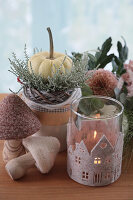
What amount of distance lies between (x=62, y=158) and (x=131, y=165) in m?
0.14

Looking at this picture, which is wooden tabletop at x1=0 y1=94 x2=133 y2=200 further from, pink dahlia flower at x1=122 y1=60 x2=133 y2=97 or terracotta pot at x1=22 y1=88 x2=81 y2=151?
pink dahlia flower at x1=122 y1=60 x2=133 y2=97

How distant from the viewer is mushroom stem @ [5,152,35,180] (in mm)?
604

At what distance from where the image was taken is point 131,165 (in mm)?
668

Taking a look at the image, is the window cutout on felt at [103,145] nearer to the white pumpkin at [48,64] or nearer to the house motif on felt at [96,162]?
the house motif on felt at [96,162]

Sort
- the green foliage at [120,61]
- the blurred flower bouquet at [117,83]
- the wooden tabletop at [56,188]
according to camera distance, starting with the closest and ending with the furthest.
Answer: the wooden tabletop at [56,188] < the blurred flower bouquet at [117,83] < the green foliage at [120,61]

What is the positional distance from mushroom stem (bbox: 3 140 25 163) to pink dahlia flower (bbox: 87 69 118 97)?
0.80 ft

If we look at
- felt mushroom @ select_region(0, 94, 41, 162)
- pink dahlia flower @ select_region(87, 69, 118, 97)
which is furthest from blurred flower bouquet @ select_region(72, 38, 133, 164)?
felt mushroom @ select_region(0, 94, 41, 162)

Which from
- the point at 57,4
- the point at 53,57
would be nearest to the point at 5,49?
the point at 57,4

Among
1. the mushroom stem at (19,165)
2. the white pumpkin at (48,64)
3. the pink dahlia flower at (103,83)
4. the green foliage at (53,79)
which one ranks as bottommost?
the mushroom stem at (19,165)

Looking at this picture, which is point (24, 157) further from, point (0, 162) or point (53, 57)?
point (53, 57)

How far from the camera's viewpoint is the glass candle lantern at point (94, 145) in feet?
1.93

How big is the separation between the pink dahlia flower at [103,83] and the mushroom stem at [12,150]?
0.24 metres

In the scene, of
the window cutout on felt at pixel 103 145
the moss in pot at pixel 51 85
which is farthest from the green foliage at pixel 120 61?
the window cutout on felt at pixel 103 145

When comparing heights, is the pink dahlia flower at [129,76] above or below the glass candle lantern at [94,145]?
above
